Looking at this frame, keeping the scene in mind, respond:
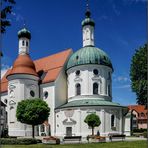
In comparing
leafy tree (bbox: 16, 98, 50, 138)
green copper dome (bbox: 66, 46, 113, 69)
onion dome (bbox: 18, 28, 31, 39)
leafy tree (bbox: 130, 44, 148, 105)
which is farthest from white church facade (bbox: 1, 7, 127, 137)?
leafy tree (bbox: 16, 98, 50, 138)

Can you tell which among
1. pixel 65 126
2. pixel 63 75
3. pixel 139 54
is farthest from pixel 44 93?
pixel 139 54

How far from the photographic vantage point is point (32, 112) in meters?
43.0

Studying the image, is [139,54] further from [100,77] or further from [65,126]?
[65,126]

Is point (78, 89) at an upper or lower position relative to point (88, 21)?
lower

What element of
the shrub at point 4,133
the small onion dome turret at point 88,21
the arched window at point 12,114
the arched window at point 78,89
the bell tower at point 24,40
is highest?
the small onion dome turret at point 88,21

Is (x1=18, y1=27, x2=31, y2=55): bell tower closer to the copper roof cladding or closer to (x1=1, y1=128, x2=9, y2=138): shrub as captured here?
the copper roof cladding

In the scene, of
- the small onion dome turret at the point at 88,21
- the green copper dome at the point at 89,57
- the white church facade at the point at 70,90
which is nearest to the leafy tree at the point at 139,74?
the white church facade at the point at 70,90

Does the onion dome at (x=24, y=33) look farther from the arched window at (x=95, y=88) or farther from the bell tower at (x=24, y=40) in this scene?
the arched window at (x=95, y=88)

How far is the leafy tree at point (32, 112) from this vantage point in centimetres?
4288

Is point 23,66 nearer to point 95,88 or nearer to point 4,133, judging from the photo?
point 4,133

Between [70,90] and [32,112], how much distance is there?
54.6ft

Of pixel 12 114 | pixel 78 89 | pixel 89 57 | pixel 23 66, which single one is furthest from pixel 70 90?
pixel 12 114

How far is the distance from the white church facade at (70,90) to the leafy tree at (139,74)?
31.3 feet

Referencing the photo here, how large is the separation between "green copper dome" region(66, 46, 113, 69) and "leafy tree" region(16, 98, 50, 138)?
15.3 metres
